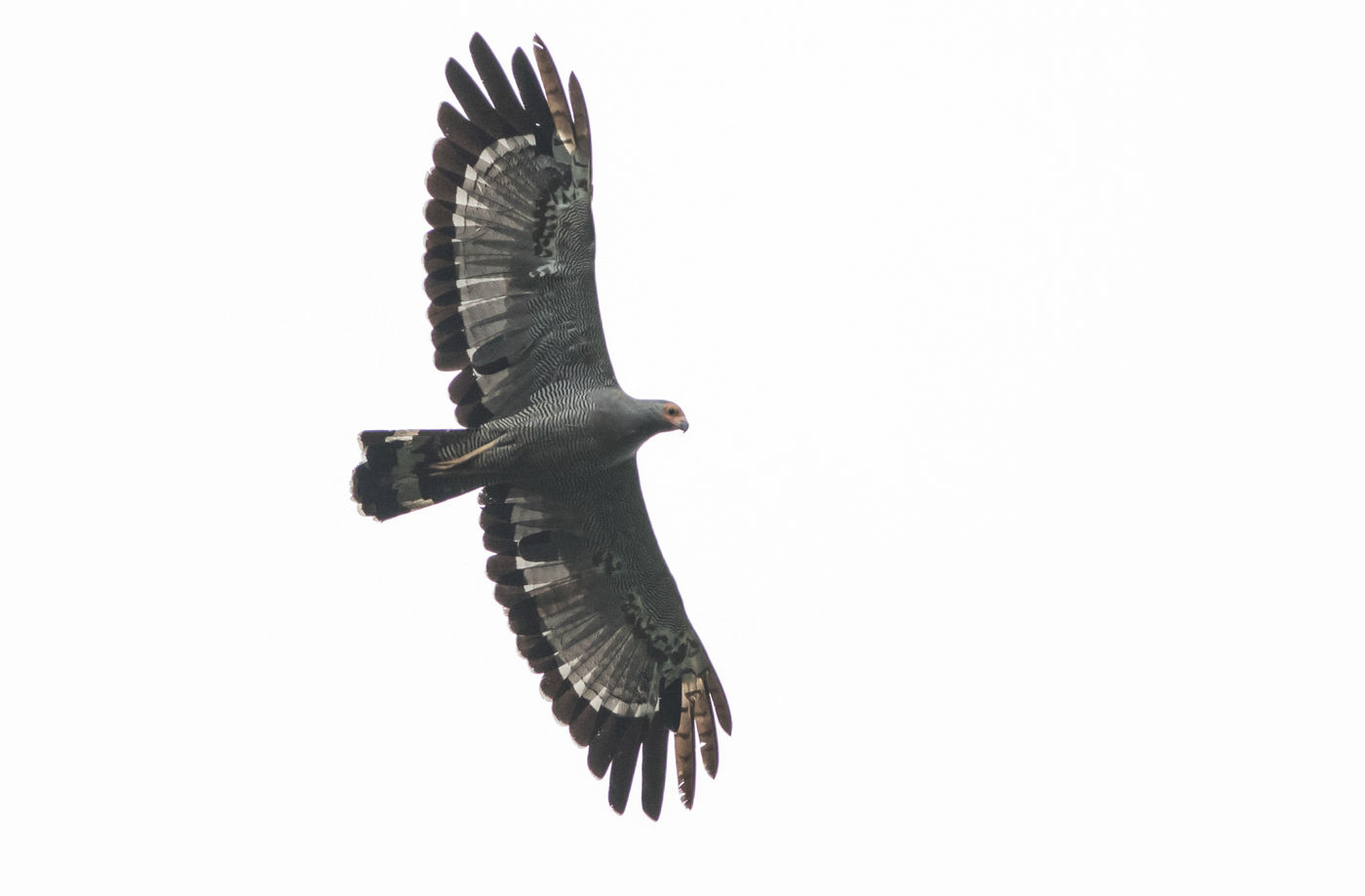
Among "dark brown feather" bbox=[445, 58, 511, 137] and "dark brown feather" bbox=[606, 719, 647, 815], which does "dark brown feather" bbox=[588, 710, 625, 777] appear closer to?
"dark brown feather" bbox=[606, 719, 647, 815]

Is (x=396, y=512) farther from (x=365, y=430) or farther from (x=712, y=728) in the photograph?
(x=712, y=728)

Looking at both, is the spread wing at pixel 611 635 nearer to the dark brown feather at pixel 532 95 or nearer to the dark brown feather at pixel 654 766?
the dark brown feather at pixel 654 766

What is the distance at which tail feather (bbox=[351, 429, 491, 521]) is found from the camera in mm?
16719

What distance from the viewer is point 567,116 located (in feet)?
54.6

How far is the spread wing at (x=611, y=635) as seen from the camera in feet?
58.4

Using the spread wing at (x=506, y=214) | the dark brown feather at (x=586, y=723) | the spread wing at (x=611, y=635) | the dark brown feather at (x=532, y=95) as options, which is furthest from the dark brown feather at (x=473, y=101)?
the dark brown feather at (x=586, y=723)

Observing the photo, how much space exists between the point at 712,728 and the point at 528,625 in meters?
1.99

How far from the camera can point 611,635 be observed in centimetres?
1834

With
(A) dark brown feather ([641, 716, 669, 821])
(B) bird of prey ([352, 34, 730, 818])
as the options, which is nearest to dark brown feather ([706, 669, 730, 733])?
(A) dark brown feather ([641, 716, 669, 821])

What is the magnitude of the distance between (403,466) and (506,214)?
2351mm

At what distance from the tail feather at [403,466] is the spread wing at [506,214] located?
656mm

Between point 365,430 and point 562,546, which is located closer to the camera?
point 365,430

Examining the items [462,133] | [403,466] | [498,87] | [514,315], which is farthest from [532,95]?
[403,466]

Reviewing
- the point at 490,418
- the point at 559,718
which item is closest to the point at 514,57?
the point at 490,418
